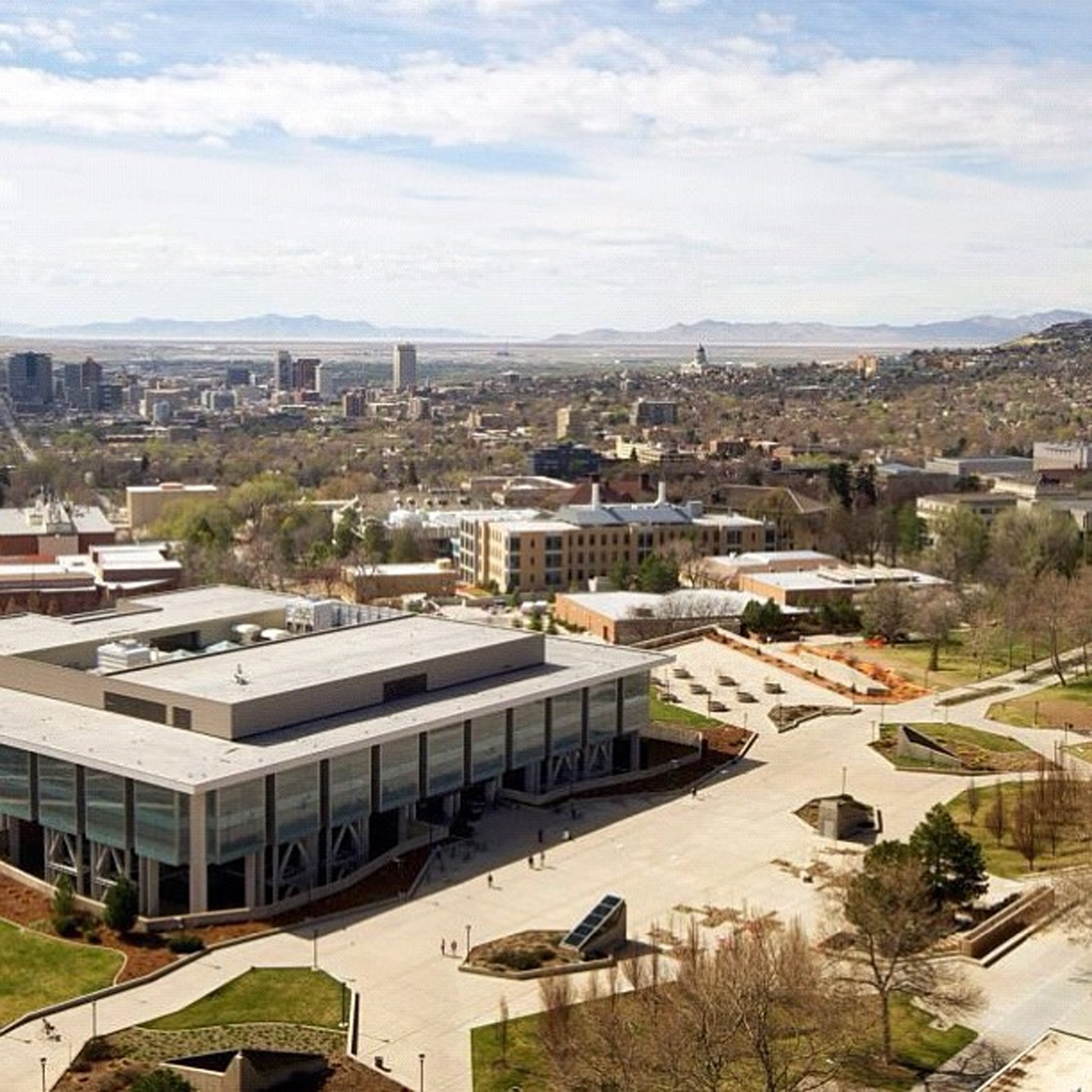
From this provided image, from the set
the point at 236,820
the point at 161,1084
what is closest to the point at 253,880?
the point at 236,820

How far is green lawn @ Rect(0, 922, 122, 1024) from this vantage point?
4084cm

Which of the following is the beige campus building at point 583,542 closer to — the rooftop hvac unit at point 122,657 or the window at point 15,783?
the rooftop hvac unit at point 122,657

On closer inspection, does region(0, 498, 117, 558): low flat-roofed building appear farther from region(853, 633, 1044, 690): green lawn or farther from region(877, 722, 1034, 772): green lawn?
region(877, 722, 1034, 772): green lawn

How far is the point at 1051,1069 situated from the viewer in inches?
1315

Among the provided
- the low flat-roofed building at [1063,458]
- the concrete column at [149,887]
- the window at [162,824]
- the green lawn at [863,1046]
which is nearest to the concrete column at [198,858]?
the window at [162,824]

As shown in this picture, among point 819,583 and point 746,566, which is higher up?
point 746,566

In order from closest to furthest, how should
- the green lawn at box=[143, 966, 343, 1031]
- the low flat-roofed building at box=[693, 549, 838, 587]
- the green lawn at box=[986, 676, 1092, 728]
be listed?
the green lawn at box=[143, 966, 343, 1031] < the green lawn at box=[986, 676, 1092, 728] < the low flat-roofed building at box=[693, 549, 838, 587]

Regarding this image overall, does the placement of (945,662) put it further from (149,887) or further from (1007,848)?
(149,887)

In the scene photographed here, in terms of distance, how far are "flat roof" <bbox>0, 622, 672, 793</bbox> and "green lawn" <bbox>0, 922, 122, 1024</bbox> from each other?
5.07 metres

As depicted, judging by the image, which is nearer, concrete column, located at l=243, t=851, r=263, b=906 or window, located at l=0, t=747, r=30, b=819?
concrete column, located at l=243, t=851, r=263, b=906

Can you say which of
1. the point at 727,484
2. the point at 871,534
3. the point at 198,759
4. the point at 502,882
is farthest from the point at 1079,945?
the point at 727,484

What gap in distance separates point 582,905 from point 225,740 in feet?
40.9

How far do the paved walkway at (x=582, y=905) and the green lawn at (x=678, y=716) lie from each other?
10.5ft

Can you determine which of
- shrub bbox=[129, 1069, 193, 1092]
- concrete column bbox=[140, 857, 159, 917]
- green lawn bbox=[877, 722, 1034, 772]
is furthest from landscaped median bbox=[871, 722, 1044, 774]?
shrub bbox=[129, 1069, 193, 1092]
